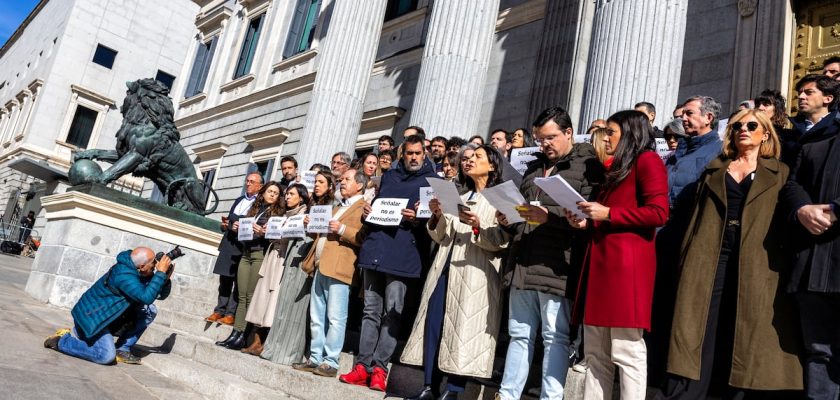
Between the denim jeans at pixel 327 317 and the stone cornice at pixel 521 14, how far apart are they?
349 inches

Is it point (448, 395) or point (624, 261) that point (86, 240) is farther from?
point (624, 261)

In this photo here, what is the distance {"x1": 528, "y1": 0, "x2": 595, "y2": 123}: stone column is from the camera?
414 inches

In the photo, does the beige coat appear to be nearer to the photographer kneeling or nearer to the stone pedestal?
the photographer kneeling

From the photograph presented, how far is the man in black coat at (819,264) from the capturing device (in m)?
2.59

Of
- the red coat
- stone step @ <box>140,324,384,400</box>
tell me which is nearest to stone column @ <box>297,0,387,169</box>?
stone step @ <box>140,324,384,400</box>

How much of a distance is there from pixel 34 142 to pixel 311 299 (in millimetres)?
34198

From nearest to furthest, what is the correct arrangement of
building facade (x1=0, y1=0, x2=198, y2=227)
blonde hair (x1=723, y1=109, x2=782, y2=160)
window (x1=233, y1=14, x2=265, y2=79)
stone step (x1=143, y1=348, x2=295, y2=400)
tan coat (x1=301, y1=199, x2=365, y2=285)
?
blonde hair (x1=723, y1=109, x2=782, y2=160), stone step (x1=143, y1=348, x2=295, y2=400), tan coat (x1=301, y1=199, x2=365, y2=285), window (x1=233, y1=14, x2=265, y2=79), building facade (x1=0, y1=0, x2=198, y2=227)

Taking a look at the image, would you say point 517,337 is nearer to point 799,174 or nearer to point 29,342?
point 799,174

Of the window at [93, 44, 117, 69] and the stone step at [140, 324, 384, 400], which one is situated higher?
the window at [93, 44, 117, 69]

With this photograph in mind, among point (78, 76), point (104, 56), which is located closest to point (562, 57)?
point (78, 76)

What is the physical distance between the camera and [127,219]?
32.7ft

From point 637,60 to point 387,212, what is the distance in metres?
3.07

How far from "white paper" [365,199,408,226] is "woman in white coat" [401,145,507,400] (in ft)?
1.59

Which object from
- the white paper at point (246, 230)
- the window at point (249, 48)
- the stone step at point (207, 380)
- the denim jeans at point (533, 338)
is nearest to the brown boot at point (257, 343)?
the stone step at point (207, 380)
